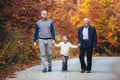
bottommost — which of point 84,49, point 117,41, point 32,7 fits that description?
point 117,41

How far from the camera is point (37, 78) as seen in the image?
15273 millimetres

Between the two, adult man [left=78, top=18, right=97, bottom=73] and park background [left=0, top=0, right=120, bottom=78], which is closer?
adult man [left=78, top=18, right=97, bottom=73]

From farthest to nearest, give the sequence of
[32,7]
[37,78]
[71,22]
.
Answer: [71,22] → [32,7] → [37,78]

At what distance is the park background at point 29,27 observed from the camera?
63.7 feet

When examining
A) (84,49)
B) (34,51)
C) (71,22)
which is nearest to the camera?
(84,49)

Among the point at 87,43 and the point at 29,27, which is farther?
the point at 29,27

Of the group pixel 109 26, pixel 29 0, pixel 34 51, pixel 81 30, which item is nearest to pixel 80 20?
pixel 109 26

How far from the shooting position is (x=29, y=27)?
22.8 meters

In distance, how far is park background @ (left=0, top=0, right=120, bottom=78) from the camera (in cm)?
1941

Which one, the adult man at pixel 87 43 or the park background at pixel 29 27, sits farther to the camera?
the park background at pixel 29 27

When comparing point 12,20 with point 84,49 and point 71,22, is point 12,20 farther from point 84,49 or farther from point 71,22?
point 71,22

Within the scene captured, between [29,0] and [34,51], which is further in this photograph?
[34,51]

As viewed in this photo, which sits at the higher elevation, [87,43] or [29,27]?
[29,27]

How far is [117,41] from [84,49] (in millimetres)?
26026
